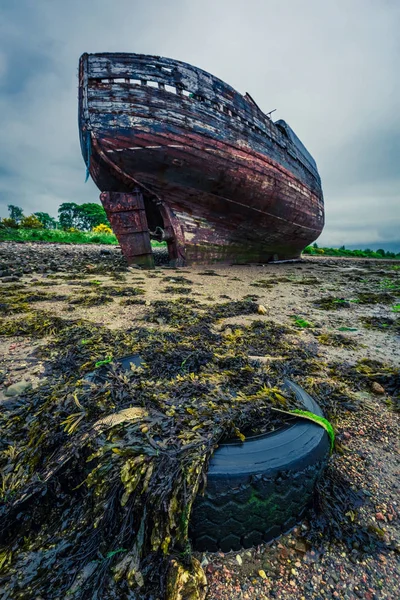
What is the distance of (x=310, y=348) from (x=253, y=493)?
7.28 ft

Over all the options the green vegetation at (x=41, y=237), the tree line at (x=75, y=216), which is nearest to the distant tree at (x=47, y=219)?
the tree line at (x=75, y=216)

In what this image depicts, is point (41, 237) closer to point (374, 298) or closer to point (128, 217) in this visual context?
point (128, 217)

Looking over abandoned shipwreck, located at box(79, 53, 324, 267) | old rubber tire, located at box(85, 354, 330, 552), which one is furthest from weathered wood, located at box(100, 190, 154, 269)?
old rubber tire, located at box(85, 354, 330, 552)

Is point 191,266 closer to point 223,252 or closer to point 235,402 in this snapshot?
point 223,252

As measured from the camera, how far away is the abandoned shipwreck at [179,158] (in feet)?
21.7

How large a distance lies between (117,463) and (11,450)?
0.64m

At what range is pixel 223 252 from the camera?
9312 millimetres

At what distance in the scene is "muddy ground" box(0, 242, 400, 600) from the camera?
0.97 m

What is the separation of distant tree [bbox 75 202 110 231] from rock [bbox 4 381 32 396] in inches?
3091

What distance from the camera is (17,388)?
1993 millimetres

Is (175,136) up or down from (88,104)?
down

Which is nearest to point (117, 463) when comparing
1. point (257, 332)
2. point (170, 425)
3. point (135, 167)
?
point (170, 425)

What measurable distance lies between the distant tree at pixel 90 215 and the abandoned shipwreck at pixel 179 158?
72018 millimetres

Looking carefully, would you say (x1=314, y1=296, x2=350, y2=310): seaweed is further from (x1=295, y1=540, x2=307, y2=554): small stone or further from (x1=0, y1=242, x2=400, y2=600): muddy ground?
(x1=295, y1=540, x2=307, y2=554): small stone
